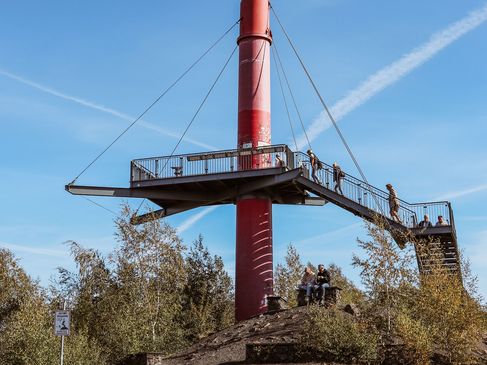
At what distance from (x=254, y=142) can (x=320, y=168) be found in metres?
3.83

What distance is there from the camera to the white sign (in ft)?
66.0

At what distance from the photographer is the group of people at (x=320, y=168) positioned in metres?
29.4

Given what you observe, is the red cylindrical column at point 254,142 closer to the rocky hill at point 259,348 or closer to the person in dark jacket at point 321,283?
the rocky hill at point 259,348

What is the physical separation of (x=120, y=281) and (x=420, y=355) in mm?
15402

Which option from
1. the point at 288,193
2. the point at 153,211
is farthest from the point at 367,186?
the point at 153,211

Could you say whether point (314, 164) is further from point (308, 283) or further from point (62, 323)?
point (62, 323)

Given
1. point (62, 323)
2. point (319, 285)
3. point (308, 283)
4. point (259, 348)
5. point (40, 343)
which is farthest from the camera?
point (308, 283)

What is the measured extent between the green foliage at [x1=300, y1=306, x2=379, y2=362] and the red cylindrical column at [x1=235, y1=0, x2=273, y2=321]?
10271 mm

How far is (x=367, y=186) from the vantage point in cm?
2892

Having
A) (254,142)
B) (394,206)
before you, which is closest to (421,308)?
(394,206)

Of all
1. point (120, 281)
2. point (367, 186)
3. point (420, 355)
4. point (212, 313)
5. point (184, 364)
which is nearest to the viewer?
point (420, 355)

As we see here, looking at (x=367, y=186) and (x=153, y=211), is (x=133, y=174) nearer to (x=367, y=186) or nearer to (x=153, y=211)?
(x=153, y=211)

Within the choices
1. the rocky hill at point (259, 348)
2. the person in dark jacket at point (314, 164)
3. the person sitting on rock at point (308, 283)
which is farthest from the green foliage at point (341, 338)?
the person in dark jacket at point (314, 164)

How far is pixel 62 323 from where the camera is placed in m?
20.1
